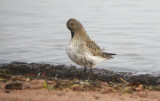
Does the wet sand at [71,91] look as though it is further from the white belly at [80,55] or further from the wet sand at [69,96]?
the white belly at [80,55]

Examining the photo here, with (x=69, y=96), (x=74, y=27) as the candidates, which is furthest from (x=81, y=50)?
(x=69, y=96)

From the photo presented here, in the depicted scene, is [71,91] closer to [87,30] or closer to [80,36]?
[80,36]

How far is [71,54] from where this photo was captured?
314 inches

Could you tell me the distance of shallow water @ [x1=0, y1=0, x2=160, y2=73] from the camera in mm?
10820

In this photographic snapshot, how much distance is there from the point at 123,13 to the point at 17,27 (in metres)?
4.23

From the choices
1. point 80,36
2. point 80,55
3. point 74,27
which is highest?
point 74,27

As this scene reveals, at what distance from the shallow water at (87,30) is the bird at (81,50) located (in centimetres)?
148

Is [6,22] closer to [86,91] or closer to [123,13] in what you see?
[123,13]

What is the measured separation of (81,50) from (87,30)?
5.52m

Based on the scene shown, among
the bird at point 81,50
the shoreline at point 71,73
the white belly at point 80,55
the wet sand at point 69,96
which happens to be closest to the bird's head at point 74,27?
the bird at point 81,50

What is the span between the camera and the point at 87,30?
13.5 meters

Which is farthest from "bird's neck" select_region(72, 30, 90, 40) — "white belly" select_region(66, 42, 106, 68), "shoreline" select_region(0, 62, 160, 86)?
"shoreline" select_region(0, 62, 160, 86)

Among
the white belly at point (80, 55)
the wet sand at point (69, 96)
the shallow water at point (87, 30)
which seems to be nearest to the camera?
the wet sand at point (69, 96)

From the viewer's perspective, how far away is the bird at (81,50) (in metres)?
8.00
